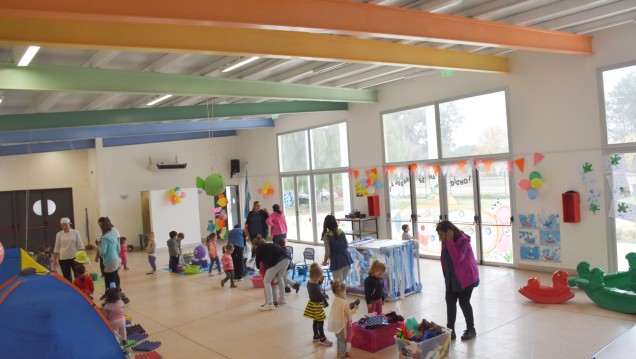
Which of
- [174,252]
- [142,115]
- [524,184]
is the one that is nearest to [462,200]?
[524,184]

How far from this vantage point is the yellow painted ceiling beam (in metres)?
4.94

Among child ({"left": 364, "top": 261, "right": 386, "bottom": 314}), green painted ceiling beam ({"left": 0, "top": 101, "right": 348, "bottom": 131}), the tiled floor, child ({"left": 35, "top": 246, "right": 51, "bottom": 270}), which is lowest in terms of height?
the tiled floor

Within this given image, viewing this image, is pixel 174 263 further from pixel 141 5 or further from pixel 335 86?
pixel 141 5

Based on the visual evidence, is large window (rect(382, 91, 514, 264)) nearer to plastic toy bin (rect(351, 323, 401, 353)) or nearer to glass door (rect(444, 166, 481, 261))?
glass door (rect(444, 166, 481, 261))

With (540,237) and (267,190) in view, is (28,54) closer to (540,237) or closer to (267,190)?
(540,237)

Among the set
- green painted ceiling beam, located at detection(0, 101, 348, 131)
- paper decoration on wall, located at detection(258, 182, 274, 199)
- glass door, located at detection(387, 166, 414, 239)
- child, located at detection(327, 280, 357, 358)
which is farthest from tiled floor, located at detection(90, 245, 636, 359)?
paper decoration on wall, located at detection(258, 182, 274, 199)

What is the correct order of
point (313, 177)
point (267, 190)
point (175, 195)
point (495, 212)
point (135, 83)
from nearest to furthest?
1. point (135, 83)
2. point (495, 212)
3. point (313, 177)
4. point (175, 195)
5. point (267, 190)

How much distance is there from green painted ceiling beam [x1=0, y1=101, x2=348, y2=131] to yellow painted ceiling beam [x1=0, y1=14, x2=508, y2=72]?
15.6ft

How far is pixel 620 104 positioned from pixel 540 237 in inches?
107

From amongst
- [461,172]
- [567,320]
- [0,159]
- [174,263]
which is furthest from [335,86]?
[0,159]

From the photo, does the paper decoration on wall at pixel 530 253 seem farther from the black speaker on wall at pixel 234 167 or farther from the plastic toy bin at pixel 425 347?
the black speaker on wall at pixel 234 167

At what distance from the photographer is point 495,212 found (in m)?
9.95

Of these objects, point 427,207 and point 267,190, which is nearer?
point 427,207

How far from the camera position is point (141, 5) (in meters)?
4.20
